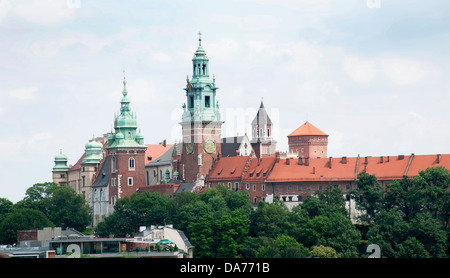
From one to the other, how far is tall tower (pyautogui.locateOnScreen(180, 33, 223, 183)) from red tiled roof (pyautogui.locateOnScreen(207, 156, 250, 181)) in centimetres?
111

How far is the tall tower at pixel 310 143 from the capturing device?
154 metres

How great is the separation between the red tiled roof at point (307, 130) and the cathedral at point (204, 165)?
111 cm

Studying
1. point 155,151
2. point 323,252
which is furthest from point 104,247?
point 155,151

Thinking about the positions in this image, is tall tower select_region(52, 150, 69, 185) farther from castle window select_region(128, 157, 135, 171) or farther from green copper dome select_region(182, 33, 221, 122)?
green copper dome select_region(182, 33, 221, 122)

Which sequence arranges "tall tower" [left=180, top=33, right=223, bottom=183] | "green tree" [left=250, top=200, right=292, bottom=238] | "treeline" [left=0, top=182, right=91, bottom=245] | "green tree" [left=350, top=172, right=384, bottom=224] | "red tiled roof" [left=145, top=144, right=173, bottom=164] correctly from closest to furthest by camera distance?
"green tree" [left=250, top=200, right=292, bottom=238] → "green tree" [left=350, top=172, right=384, bottom=224] → "treeline" [left=0, top=182, right=91, bottom=245] → "tall tower" [left=180, top=33, right=223, bottom=183] → "red tiled roof" [left=145, top=144, right=173, bottom=164]

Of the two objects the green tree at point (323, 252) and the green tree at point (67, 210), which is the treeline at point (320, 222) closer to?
the green tree at point (323, 252)

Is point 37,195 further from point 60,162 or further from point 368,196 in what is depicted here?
point 368,196

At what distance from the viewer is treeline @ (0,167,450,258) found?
81.6 meters

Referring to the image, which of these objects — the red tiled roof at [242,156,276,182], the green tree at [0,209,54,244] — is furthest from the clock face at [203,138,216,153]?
the green tree at [0,209,54,244]

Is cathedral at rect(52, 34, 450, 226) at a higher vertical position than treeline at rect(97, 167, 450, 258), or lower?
higher

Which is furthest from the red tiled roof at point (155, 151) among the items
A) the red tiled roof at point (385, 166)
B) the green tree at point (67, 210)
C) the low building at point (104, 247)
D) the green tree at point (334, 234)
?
the low building at point (104, 247)

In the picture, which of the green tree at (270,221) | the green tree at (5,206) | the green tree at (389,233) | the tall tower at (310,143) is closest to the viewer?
the green tree at (389,233)
